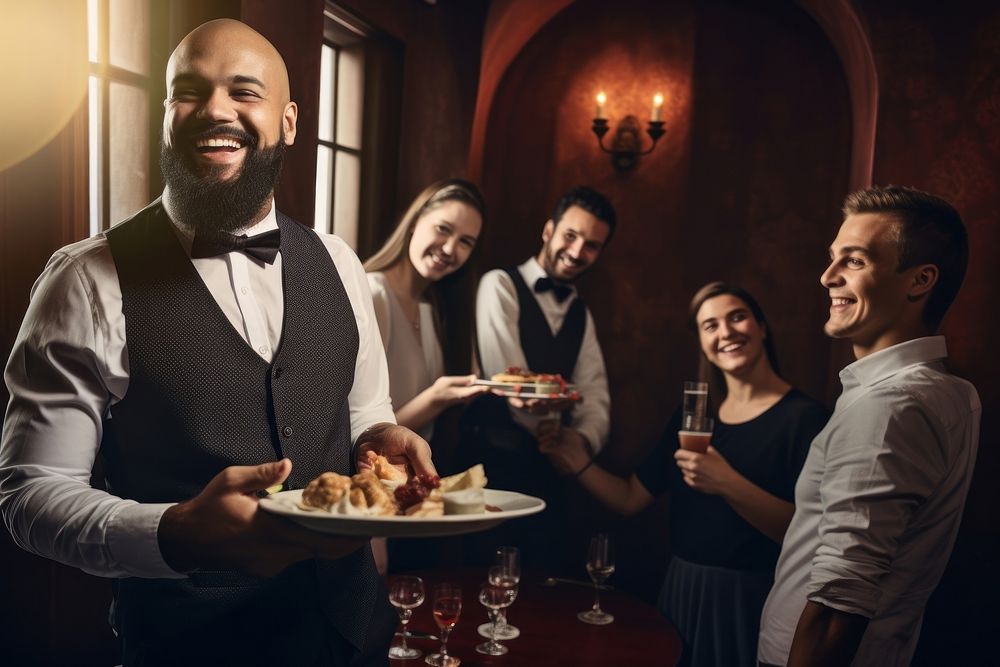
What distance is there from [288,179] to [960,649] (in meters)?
3.02

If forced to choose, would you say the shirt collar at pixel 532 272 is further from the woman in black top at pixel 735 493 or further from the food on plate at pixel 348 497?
the food on plate at pixel 348 497

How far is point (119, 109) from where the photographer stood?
2.13 metres

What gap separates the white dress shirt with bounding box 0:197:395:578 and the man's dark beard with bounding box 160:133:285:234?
16cm

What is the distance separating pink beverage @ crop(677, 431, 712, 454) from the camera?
2815mm

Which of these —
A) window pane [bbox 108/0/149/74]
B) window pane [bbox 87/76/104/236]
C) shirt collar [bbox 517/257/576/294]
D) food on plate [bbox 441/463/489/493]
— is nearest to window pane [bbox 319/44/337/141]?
window pane [bbox 108/0/149/74]

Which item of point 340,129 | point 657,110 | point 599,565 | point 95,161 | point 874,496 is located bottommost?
point 599,565

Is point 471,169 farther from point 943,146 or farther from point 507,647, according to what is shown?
point 507,647

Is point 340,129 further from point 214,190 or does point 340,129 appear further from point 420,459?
point 420,459

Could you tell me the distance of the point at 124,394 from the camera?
1.38 metres

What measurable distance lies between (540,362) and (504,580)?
1579 mm

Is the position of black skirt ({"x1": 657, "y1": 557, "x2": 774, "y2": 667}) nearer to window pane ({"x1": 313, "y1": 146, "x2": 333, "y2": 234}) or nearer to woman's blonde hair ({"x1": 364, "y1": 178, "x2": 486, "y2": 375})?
woman's blonde hair ({"x1": 364, "y1": 178, "x2": 486, "y2": 375})

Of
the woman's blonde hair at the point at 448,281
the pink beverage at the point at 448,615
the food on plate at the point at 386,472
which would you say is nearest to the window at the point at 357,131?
the woman's blonde hair at the point at 448,281

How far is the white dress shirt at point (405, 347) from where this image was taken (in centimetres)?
299

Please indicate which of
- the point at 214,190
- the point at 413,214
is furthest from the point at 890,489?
the point at 413,214
